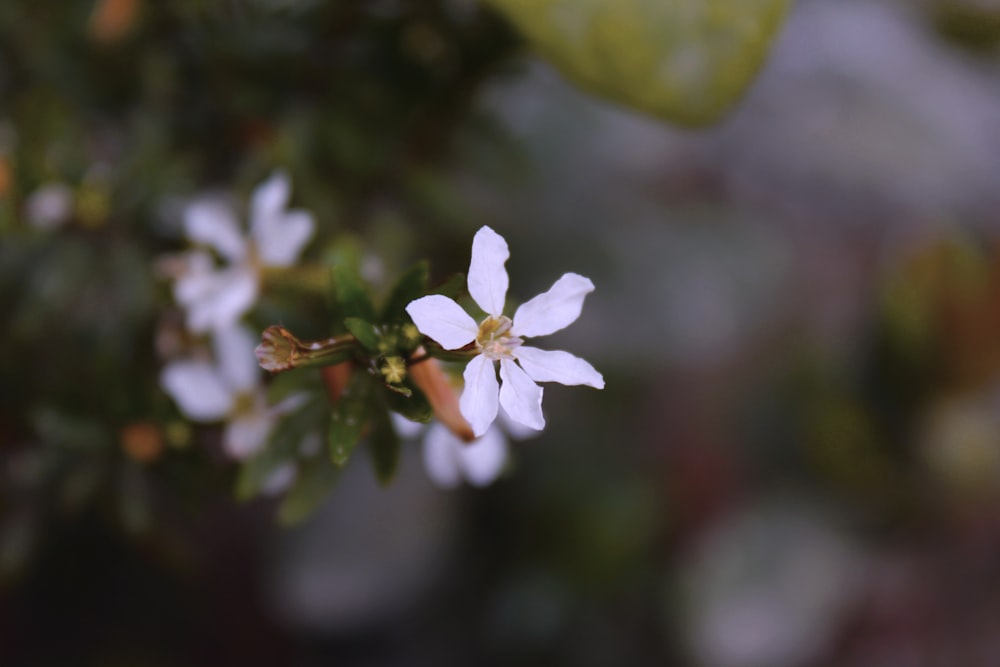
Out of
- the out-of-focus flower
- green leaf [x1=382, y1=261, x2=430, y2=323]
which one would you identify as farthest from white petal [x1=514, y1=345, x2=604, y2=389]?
the out-of-focus flower

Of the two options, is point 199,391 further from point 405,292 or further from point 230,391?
point 405,292

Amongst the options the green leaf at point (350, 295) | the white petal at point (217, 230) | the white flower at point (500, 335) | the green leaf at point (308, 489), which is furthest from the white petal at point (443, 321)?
the white petal at point (217, 230)

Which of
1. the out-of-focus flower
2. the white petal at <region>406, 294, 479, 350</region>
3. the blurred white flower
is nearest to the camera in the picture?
the white petal at <region>406, 294, 479, 350</region>

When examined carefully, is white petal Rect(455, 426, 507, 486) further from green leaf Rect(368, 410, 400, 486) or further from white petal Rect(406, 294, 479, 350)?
white petal Rect(406, 294, 479, 350)

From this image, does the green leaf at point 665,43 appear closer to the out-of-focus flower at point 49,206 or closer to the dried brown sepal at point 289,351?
the dried brown sepal at point 289,351

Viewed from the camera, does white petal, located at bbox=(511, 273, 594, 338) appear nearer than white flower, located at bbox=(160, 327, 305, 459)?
Yes

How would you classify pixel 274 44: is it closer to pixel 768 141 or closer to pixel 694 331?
pixel 694 331

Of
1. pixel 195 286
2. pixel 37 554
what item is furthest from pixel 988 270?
pixel 37 554
